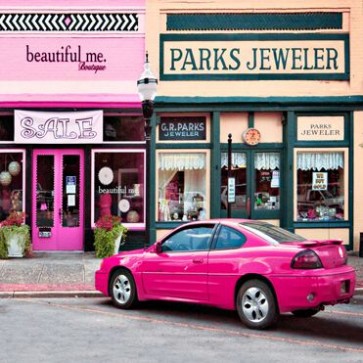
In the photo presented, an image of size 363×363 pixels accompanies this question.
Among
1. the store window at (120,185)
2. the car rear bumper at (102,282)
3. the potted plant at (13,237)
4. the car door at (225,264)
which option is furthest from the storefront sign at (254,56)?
the car door at (225,264)

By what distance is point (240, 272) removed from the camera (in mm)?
8297

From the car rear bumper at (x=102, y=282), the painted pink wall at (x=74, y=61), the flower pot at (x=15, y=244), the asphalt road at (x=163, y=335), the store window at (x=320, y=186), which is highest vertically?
the painted pink wall at (x=74, y=61)

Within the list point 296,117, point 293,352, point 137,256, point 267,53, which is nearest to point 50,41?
point 267,53

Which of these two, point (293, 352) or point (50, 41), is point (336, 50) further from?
point (293, 352)

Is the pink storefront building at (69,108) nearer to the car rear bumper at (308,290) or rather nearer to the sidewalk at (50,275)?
the sidewalk at (50,275)

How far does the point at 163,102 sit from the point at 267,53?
110 inches

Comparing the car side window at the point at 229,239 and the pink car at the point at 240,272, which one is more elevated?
the car side window at the point at 229,239

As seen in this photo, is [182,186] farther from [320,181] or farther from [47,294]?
[47,294]

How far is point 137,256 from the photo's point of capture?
9.52m

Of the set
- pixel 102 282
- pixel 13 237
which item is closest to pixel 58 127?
pixel 13 237

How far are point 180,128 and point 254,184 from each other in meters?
2.28

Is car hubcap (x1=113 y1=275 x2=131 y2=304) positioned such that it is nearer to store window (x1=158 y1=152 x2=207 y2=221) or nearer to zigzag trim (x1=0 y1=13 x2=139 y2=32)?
store window (x1=158 y1=152 x2=207 y2=221)

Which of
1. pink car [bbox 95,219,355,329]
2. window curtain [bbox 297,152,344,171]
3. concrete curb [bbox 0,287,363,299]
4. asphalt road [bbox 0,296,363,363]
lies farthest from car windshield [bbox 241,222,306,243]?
window curtain [bbox 297,152,344,171]

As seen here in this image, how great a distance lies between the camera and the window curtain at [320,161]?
51.5 ft
